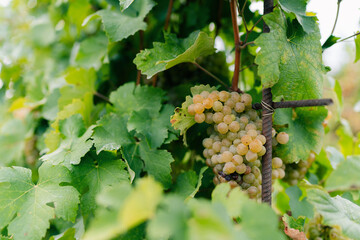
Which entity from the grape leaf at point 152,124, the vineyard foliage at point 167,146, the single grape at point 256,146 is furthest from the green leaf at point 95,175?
the single grape at point 256,146

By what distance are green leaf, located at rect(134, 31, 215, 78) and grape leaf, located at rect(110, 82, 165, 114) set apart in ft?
0.57

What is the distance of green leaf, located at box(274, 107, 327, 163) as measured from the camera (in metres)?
0.83

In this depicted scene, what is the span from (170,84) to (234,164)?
0.56 metres

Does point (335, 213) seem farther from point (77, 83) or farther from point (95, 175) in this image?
point (77, 83)

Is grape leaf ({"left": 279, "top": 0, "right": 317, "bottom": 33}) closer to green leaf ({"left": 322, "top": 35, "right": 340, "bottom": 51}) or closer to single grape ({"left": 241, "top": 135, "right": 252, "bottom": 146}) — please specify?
green leaf ({"left": 322, "top": 35, "right": 340, "bottom": 51})

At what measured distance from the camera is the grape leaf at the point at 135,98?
0.98m

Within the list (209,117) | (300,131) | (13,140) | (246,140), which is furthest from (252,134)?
(13,140)

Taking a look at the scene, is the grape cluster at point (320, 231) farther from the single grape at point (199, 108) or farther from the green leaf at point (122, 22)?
the green leaf at point (122, 22)

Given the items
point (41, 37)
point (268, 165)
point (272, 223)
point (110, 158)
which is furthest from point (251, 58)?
point (41, 37)

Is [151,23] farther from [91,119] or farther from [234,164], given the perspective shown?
[234,164]

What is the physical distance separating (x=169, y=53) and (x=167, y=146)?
341mm

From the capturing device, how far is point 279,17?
717 millimetres

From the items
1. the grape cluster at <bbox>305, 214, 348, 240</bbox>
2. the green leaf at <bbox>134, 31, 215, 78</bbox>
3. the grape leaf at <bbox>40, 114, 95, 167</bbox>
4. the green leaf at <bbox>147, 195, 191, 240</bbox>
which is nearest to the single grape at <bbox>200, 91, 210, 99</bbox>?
the green leaf at <bbox>134, 31, 215, 78</bbox>

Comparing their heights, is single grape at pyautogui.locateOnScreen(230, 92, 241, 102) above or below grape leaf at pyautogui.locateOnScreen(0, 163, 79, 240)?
above
